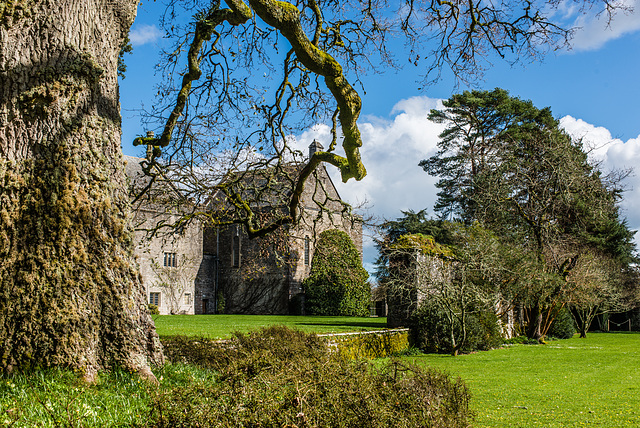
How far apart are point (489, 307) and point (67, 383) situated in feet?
48.1

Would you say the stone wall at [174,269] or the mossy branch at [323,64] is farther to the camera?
the stone wall at [174,269]

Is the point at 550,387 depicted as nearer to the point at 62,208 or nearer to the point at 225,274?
the point at 62,208

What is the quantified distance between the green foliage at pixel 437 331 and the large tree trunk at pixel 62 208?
1131cm

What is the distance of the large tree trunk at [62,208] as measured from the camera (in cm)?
480

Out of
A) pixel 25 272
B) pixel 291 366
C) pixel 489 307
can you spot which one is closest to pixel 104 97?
pixel 25 272

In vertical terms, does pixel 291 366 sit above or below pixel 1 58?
below

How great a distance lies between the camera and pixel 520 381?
9992mm

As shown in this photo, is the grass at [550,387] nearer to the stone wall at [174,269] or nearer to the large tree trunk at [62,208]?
the large tree trunk at [62,208]

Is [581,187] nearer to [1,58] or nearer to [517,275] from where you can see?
[517,275]

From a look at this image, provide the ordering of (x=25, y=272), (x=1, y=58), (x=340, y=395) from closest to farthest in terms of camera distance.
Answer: (x=340, y=395) < (x=25, y=272) < (x=1, y=58)

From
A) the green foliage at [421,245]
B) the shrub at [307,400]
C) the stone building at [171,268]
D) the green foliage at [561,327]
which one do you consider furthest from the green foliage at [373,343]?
the stone building at [171,268]

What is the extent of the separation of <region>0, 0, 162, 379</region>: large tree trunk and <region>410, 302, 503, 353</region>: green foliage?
11309 millimetres

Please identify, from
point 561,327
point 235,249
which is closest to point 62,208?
point 561,327

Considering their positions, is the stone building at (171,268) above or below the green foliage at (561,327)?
above
